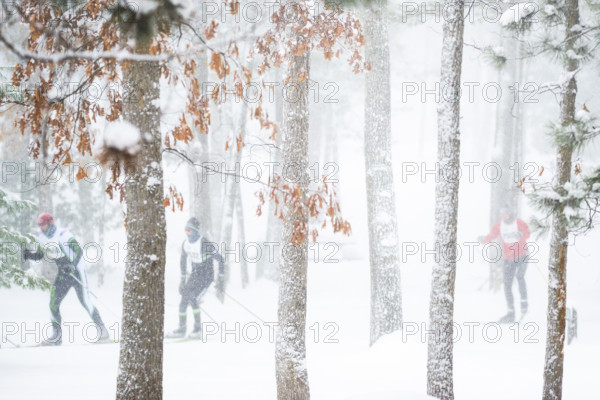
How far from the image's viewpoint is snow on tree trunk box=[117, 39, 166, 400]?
169 inches

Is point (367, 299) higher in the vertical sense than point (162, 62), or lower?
lower

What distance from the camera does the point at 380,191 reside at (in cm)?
869

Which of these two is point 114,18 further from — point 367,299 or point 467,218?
point 467,218

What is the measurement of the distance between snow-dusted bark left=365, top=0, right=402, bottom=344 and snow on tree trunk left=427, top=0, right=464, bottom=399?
9.56ft

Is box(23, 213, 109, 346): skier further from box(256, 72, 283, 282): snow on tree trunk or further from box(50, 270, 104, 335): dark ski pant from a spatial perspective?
box(256, 72, 283, 282): snow on tree trunk

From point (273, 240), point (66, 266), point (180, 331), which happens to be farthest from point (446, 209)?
point (273, 240)

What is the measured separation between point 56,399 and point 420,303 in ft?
32.0

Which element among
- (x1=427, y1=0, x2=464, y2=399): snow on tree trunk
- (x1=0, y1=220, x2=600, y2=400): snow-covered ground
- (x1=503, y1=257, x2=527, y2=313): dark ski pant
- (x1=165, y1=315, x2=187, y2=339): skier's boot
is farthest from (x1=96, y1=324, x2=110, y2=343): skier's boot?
(x1=503, y1=257, x2=527, y2=313): dark ski pant

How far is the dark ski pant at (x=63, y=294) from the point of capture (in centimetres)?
914

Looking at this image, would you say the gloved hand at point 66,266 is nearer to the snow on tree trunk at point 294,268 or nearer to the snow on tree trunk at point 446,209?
the snow on tree trunk at point 294,268

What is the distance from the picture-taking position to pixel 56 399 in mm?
5633

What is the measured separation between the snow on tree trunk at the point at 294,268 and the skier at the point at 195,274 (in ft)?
15.6

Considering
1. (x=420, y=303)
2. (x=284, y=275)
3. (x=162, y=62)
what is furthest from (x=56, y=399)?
(x=420, y=303)

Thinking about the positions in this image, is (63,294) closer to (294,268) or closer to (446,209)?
(294,268)
